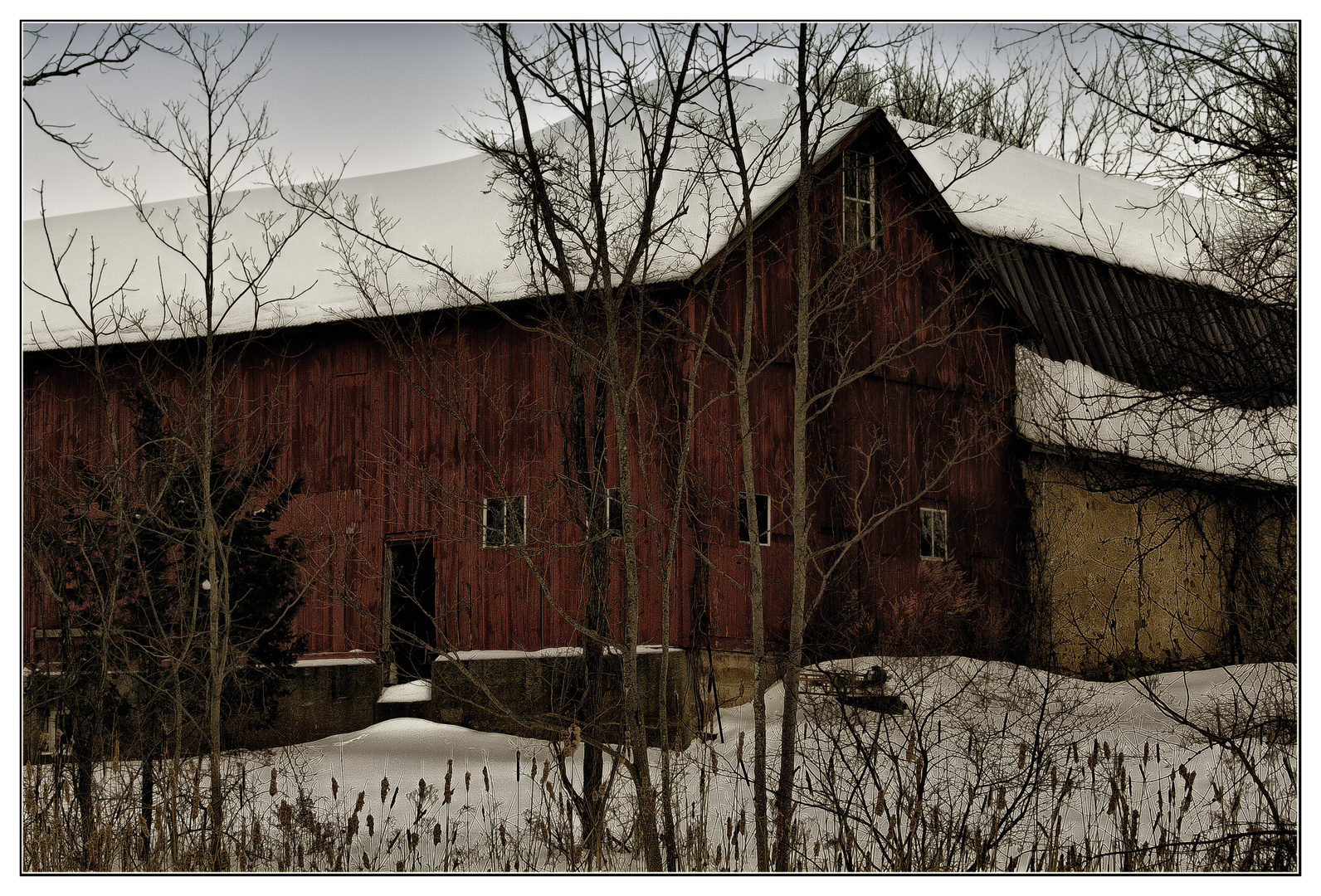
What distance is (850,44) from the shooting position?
25.4 ft

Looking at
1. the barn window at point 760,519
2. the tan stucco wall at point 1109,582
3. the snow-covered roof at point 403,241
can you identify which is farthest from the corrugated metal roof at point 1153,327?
the barn window at point 760,519

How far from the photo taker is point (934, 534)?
47.3 feet

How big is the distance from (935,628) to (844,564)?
1.13 m

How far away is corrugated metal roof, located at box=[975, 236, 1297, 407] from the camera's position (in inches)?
304

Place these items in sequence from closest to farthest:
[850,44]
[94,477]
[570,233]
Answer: [850,44]
[570,233]
[94,477]

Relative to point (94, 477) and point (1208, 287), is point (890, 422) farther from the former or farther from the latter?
point (94, 477)

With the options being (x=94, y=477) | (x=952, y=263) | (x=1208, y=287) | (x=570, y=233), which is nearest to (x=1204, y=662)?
(x=952, y=263)

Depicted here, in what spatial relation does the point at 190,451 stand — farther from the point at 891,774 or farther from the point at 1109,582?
the point at 1109,582

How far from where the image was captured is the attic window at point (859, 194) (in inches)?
538

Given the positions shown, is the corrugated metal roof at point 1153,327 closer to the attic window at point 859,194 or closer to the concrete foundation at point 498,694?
the attic window at point 859,194

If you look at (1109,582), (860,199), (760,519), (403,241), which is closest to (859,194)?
(860,199)

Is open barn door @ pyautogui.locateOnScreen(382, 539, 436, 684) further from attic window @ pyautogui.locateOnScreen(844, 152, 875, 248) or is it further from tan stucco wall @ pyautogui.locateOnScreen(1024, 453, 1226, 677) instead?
tan stucco wall @ pyautogui.locateOnScreen(1024, 453, 1226, 677)

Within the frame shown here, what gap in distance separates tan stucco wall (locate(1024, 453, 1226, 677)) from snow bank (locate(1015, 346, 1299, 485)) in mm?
721

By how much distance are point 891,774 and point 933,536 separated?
644 centimetres
